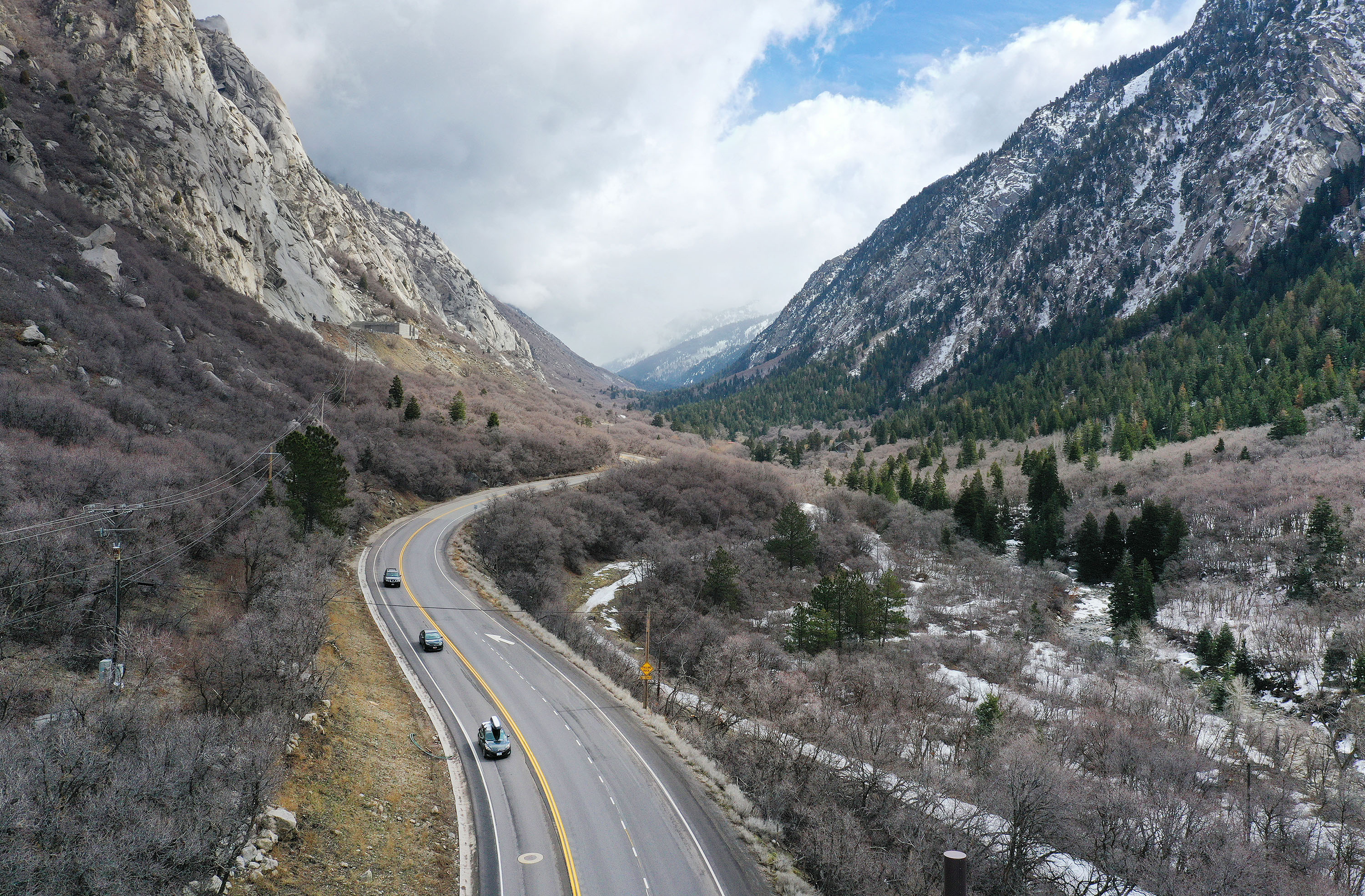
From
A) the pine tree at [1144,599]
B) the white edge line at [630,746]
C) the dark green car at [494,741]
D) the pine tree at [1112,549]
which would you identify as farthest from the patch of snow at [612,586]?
the pine tree at [1112,549]

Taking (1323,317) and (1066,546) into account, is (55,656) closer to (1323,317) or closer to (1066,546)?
(1066,546)

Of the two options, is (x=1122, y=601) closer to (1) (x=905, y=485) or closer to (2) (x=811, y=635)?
(2) (x=811, y=635)

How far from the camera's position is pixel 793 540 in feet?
257

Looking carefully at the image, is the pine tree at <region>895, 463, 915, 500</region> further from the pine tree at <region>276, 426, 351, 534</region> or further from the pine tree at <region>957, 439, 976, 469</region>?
the pine tree at <region>276, 426, 351, 534</region>

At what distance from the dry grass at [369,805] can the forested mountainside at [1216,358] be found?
439ft

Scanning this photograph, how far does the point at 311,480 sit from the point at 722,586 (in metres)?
37.0

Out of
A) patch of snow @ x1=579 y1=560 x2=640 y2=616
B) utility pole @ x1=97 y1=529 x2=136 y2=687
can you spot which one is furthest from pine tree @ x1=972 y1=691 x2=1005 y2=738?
utility pole @ x1=97 y1=529 x2=136 y2=687

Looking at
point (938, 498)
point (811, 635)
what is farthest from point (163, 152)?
point (938, 498)

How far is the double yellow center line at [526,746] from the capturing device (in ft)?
66.1

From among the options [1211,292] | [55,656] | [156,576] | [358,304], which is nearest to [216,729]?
[55,656]

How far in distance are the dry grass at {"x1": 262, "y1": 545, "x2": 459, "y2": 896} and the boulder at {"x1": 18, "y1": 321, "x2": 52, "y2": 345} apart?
34.5 metres

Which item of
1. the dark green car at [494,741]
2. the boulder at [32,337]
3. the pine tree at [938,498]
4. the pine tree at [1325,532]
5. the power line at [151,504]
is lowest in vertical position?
the pine tree at [1325,532]

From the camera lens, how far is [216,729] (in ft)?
57.6

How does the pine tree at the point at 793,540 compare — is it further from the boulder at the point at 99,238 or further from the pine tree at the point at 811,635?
the boulder at the point at 99,238
